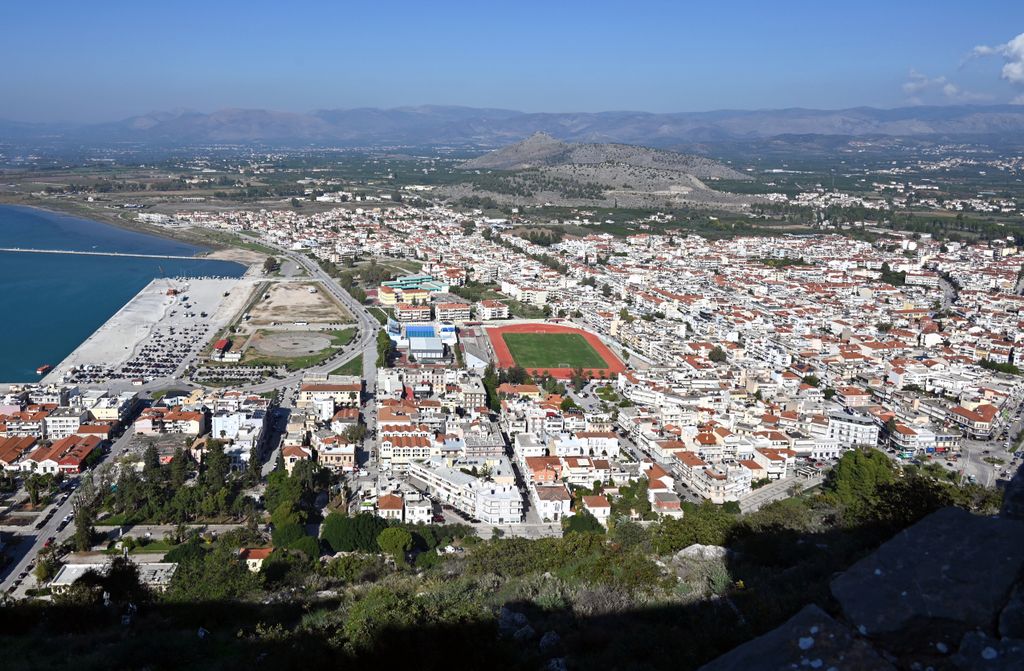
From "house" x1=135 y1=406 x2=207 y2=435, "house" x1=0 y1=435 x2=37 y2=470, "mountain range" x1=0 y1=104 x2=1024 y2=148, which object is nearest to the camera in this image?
"house" x1=0 y1=435 x2=37 y2=470

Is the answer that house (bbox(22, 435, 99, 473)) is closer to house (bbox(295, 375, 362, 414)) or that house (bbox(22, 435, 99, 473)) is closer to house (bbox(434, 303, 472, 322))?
house (bbox(295, 375, 362, 414))

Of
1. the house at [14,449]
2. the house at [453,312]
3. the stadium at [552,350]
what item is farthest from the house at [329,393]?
the house at [453,312]

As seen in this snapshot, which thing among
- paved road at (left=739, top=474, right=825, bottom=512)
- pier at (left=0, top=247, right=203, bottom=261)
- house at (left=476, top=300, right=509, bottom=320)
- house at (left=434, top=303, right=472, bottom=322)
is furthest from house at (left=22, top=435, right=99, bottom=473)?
pier at (left=0, top=247, right=203, bottom=261)

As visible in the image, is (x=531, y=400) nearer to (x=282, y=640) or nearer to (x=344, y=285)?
(x=282, y=640)

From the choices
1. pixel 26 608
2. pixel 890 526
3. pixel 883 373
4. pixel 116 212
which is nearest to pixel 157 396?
pixel 26 608

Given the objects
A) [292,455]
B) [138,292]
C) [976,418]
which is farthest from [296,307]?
[976,418]
